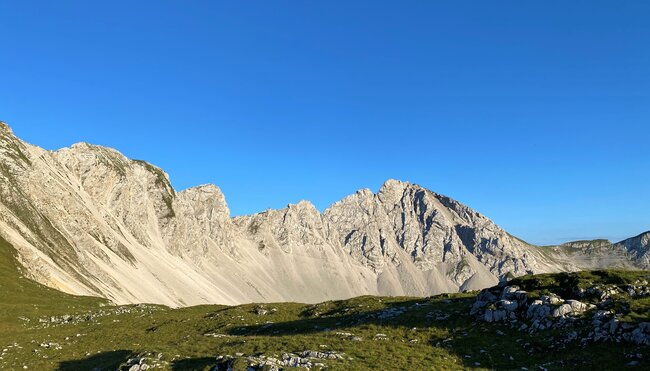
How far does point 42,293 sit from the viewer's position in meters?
90.9

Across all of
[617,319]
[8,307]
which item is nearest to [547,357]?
[617,319]

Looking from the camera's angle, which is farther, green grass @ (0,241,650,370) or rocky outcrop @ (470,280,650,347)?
rocky outcrop @ (470,280,650,347)

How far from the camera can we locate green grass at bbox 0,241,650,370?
2752 cm

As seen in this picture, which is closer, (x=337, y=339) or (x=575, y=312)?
(x=575, y=312)

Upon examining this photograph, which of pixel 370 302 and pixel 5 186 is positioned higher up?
pixel 5 186

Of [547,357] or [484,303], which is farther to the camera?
[484,303]

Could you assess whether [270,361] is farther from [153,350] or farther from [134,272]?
[134,272]

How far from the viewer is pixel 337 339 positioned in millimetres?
32812

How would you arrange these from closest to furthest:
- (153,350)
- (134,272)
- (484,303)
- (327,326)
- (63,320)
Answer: (153,350), (484,303), (327,326), (63,320), (134,272)

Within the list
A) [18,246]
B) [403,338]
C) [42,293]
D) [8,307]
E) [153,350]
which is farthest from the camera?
[18,246]

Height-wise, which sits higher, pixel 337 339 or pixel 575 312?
pixel 575 312

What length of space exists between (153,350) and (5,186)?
157965 mm

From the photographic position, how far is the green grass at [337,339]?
27516 millimetres

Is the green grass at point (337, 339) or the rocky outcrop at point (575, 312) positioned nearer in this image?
the green grass at point (337, 339)
